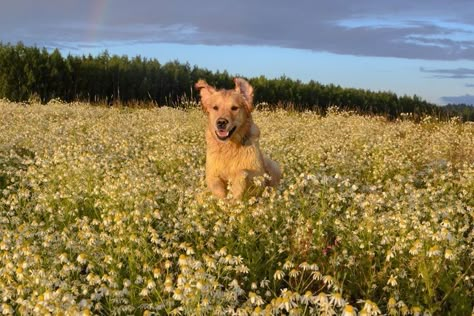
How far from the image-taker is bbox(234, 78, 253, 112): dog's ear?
7.23m

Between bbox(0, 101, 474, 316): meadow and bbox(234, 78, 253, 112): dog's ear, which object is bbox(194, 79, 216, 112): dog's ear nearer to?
bbox(234, 78, 253, 112): dog's ear

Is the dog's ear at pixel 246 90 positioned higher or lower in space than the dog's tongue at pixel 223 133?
higher

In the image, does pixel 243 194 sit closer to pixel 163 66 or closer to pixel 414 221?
pixel 414 221

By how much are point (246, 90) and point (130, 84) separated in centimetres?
3131

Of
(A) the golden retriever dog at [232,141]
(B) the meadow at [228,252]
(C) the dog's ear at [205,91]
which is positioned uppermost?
(C) the dog's ear at [205,91]

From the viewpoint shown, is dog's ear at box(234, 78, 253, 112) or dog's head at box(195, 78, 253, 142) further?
dog's ear at box(234, 78, 253, 112)

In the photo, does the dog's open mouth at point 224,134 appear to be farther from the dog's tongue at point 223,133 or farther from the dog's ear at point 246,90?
the dog's ear at point 246,90

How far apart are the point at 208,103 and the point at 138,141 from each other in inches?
247

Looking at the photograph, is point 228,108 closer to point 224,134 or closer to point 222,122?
point 222,122

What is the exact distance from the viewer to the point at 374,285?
4.80 meters

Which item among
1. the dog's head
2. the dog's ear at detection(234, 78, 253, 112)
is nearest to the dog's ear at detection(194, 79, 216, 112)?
the dog's head

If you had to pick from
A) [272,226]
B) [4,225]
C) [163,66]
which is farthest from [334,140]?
[163,66]

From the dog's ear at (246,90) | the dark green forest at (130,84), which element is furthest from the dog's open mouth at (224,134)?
the dark green forest at (130,84)

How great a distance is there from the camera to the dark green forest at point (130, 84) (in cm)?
3173
